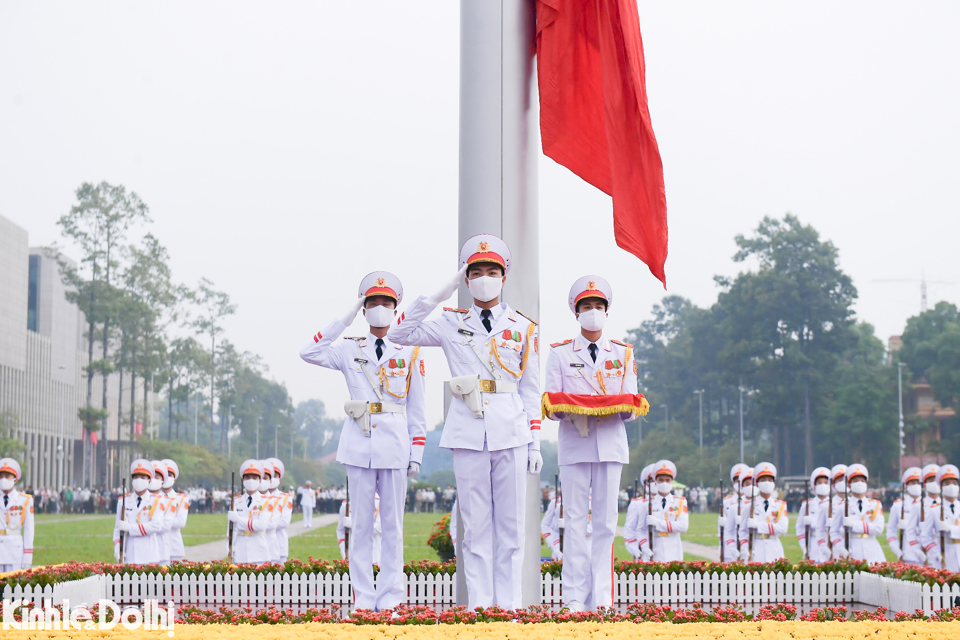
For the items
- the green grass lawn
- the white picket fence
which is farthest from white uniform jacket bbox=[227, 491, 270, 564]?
the green grass lawn

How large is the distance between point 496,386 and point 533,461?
0.55 m

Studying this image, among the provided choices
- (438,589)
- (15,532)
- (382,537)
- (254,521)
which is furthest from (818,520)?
(15,532)

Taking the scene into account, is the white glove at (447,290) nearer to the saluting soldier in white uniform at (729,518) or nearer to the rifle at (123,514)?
the rifle at (123,514)

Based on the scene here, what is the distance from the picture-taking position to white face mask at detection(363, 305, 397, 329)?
806 cm

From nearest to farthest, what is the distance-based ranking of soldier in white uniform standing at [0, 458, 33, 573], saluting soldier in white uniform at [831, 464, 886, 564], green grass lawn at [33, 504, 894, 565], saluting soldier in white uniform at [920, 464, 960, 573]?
soldier in white uniform standing at [0, 458, 33, 573], saluting soldier in white uniform at [920, 464, 960, 573], saluting soldier in white uniform at [831, 464, 886, 564], green grass lawn at [33, 504, 894, 565]

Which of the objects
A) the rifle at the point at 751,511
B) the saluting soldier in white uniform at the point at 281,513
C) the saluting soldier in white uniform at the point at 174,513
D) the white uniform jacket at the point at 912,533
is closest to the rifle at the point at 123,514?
the saluting soldier in white uniform at the point at 174,513

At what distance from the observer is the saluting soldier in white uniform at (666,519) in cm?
1445

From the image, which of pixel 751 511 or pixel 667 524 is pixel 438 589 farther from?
pixel 751 511

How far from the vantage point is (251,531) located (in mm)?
15336

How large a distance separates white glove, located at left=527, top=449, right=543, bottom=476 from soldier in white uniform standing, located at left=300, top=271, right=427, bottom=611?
0.94 m

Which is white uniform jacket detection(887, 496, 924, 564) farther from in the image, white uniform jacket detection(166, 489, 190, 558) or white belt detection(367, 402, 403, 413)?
white belt detection(367, 402, 403, 413)

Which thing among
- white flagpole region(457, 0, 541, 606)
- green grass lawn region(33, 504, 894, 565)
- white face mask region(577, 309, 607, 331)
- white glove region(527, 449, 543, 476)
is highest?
white flagpole region(457, 0, 541, 606)

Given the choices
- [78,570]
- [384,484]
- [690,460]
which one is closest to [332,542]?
[78,570]

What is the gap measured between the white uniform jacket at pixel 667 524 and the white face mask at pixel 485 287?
24.4 feet
